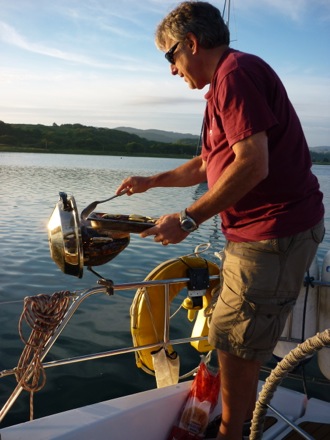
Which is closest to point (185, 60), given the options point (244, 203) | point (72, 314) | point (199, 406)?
point (244, 203)

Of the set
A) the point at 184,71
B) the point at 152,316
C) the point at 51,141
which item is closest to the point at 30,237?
the point at 152,316

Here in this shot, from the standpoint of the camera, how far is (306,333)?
3.20 metres

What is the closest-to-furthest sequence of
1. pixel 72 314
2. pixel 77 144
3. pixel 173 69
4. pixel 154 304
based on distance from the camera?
1. pixel 173 69
2. pixel 72 314
3. pixel 154 304
4. pixel 77 144

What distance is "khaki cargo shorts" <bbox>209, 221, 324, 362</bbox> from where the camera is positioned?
2.15m

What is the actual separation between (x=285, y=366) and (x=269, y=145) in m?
1.00

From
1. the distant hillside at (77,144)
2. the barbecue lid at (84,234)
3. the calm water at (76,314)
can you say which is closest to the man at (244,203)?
the barbecue lid at (84,234)

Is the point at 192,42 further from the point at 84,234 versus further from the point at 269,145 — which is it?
the point at 84,234

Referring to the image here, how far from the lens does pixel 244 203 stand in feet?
7.23

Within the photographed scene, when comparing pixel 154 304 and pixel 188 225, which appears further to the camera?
pixel 154 304

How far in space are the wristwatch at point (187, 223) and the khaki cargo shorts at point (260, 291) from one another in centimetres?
30

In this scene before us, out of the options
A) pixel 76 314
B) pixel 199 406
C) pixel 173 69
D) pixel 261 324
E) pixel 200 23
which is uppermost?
pixel 200 23

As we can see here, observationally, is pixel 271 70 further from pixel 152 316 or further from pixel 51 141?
pixel 51 141

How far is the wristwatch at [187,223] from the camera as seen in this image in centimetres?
206

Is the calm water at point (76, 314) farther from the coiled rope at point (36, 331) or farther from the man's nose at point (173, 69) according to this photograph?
the man's nose at point (173, 69)
